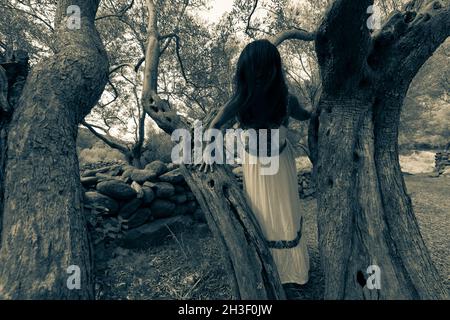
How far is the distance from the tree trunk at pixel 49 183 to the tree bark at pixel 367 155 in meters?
1.99

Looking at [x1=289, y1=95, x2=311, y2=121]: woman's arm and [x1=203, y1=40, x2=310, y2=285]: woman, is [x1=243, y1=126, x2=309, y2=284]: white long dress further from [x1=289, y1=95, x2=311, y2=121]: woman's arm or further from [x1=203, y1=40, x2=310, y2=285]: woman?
[x1=289, y1=95, x2=311, y2=121]: woman's arm

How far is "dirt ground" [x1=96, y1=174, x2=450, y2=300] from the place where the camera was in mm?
3648

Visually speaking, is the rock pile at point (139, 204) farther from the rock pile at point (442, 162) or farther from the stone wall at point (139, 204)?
the rock pile at point (442, 162)

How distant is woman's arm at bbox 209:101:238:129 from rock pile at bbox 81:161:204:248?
2.85 m

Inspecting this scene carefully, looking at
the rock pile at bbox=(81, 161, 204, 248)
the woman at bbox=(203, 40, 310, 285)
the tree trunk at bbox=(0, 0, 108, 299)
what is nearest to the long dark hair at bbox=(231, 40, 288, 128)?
the woman at bbox=(203, 40, 310, 285)

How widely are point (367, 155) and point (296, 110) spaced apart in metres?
0.89

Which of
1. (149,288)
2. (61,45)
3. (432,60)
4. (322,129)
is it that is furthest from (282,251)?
(432,60)

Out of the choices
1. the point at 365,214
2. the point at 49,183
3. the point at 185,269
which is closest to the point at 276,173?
the point at 365,214

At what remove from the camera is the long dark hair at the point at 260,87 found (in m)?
2.17

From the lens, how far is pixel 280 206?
8.75 feet

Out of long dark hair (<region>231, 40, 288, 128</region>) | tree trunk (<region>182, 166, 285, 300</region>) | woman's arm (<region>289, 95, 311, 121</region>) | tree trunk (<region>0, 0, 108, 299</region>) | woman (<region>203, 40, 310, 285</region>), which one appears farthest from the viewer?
woman's arm (<region>289, 95, 311, 121</region>)

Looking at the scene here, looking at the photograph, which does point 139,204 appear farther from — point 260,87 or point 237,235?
point 260,87

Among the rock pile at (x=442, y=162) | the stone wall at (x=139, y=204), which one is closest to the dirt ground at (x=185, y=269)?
the stone wall at (x=139, y=204)
